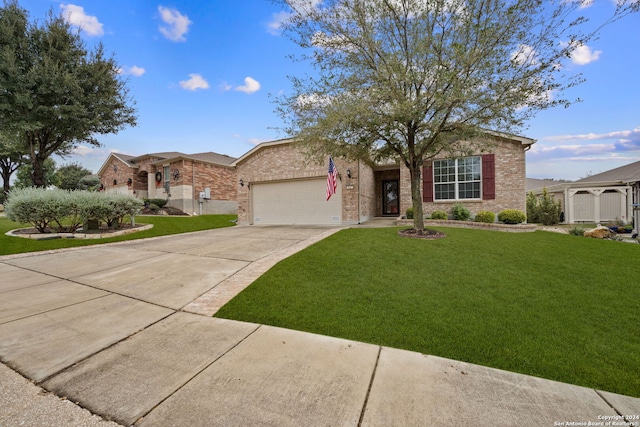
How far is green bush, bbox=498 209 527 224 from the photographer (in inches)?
433

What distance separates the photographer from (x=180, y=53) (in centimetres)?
1156

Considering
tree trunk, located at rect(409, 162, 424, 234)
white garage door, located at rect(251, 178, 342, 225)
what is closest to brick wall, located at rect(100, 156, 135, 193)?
white garage door, located at rect(251, 178, 342, 225)

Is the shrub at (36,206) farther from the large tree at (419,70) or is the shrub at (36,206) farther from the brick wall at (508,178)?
the brick wall at (508,178)

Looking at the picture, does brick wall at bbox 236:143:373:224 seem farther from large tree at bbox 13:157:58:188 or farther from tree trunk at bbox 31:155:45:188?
large tree at bbox 13:157:58:188

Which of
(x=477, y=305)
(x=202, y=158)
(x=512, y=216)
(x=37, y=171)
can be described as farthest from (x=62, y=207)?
(x=512, y=216)

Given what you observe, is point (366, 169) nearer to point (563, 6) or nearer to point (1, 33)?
point (563, 6)

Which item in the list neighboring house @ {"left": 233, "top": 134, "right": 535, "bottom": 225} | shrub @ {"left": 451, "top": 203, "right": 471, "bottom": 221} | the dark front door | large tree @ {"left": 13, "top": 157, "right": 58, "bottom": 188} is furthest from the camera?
large tree @ {"left": 13, "top": 157, "right": 58, "bottom": 188}

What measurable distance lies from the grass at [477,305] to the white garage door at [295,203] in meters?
6.61

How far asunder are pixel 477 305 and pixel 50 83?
15.6 m

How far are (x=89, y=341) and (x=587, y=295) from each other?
6618mm

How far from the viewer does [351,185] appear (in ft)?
41.5

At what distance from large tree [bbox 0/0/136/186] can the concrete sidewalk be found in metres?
11.0

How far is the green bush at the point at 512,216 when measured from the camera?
1099cm

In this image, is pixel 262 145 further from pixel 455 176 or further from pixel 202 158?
pixel 455 176
